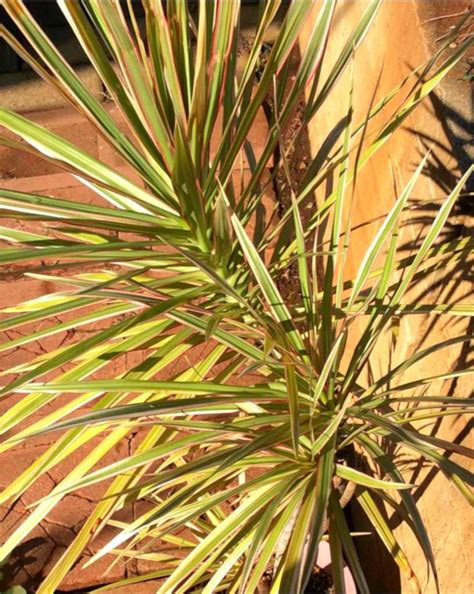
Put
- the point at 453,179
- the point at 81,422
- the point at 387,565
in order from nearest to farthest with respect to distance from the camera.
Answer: the point at 81,422 → the point at 453,179 → the point at 387,565

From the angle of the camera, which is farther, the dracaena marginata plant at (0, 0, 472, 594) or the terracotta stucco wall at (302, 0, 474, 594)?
the terracotta stucco wall at (302, 0, 474, 594)

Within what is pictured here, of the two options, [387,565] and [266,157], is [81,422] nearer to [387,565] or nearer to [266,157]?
[266,157]

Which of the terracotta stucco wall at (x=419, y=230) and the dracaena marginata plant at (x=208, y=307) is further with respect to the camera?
→ the terracotta stucco wall at (x=419, y=230)

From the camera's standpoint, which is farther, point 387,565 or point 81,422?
point 387,565

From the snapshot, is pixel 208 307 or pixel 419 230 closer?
pixel 208 307

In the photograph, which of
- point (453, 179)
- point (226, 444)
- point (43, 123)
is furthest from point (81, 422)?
point (43, 123)

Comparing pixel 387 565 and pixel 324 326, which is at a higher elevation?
pixel 324 326

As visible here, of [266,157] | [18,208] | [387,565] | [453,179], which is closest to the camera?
[18,208]

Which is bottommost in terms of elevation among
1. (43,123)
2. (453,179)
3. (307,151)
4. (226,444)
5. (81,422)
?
(226,444)
